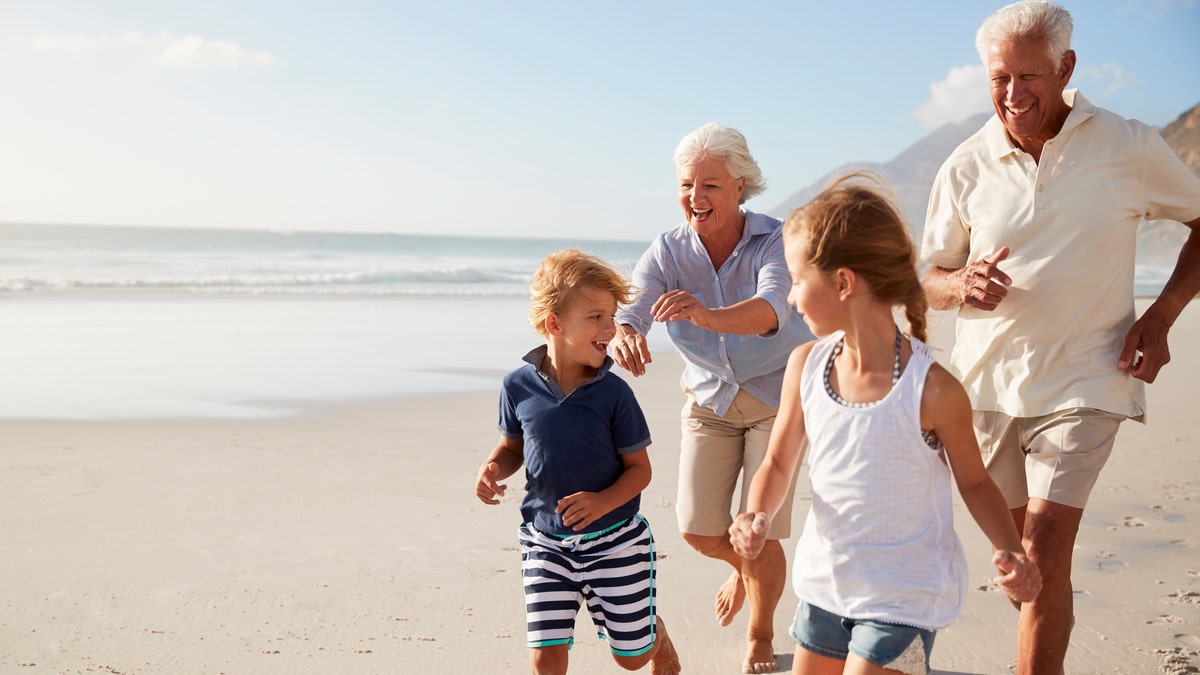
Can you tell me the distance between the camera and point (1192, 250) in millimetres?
3562

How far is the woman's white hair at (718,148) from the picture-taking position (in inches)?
158

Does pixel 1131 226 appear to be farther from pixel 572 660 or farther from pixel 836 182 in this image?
pixel 572 660

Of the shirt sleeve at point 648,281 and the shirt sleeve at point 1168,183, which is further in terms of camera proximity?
the shirt sleeve at point 648,281

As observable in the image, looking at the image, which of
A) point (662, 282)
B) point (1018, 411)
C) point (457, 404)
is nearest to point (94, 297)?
point (457, 404)

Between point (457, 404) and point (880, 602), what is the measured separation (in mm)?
7007

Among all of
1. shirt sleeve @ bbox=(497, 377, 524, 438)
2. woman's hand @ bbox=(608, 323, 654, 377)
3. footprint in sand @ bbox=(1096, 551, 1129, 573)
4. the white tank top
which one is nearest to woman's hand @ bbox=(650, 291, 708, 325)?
woman's hand @ bbox=(608, 323, 654, 377)

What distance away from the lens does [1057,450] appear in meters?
3.34

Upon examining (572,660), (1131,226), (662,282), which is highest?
(1131,226)

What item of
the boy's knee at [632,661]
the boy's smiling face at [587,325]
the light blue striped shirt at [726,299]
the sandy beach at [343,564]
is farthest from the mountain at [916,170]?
the sandy beach at [343,564]

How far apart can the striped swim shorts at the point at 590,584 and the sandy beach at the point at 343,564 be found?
717 mm

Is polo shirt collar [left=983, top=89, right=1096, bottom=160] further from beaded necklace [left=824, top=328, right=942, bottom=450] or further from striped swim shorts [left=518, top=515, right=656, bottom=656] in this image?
striped swim shorts [left=518, top=515, right=656, bottom=656]

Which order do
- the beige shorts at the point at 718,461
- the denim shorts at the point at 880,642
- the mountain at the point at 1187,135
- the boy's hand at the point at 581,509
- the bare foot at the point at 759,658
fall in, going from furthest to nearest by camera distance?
the mountain at the point at 1187,135 < the beige shorts at the point at 718,461 < the bare foot at the point at 759,658 < the boy's hand at the point at 581,509 < the denim shorts at the point at 880,642

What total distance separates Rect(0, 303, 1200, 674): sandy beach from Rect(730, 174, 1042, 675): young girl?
5.55 ft

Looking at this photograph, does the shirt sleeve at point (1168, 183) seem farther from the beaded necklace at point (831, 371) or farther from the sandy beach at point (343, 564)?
the sandy beach at point (343, 564)
